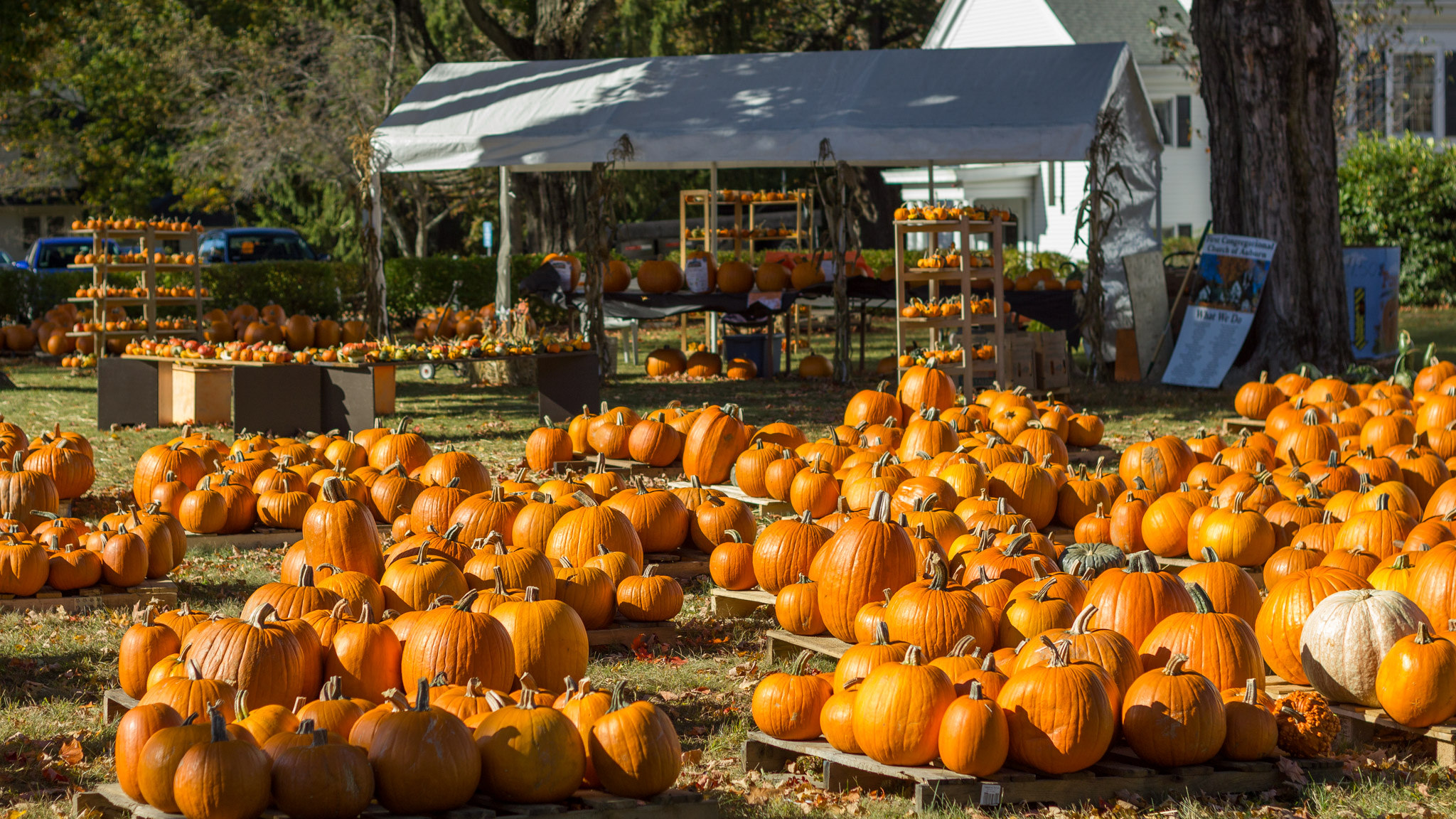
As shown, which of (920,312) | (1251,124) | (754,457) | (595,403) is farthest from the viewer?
(1251,124)

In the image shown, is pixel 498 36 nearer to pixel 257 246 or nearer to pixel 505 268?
pixel 505 268

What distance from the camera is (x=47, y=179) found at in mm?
33906

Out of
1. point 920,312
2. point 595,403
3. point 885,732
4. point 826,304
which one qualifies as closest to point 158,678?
point 885,732

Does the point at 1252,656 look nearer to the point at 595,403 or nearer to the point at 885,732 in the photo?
the point at 885,732

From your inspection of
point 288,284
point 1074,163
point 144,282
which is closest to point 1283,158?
point 144,282

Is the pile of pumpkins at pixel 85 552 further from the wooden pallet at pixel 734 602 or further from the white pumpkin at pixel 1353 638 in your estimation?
the white pumpkin at pixel 1353 638

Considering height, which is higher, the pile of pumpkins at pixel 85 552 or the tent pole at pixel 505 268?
the tent pole at pixel 505 268

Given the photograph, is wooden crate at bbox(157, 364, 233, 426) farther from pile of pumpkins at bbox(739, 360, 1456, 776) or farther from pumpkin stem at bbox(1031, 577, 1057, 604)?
pumpkin stem at bbox(1031, 577, 1057, 604)

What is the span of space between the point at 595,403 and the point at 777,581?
636 centimetres

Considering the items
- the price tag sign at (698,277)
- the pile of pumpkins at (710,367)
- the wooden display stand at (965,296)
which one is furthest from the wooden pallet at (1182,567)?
the price tag sign at (698,277)

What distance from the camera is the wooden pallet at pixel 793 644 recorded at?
4883mm

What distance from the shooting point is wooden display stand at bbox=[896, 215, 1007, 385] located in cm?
1215

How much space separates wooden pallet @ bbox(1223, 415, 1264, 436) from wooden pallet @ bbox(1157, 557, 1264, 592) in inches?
172

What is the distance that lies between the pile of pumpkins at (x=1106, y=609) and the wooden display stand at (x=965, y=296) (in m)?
5.16
